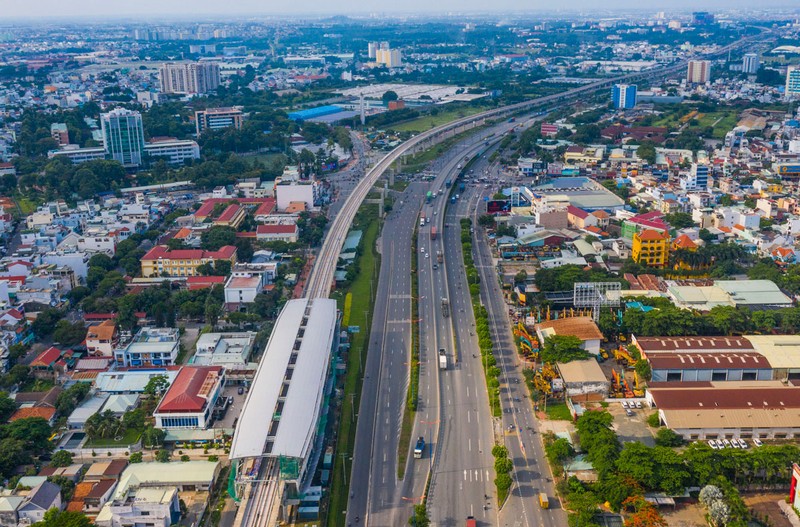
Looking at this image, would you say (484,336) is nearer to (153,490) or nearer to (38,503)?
(153,490)

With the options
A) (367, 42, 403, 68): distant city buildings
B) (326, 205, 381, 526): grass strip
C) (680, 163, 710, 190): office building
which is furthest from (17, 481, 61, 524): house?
(367, 42, 403, 68): distant city buildings

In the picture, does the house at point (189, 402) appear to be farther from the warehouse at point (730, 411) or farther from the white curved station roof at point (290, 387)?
the warehouse at point (730, 411)

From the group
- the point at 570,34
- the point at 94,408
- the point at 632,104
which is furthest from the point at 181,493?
the point at 570,34

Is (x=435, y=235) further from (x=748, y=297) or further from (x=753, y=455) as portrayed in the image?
(x=753, y=455)

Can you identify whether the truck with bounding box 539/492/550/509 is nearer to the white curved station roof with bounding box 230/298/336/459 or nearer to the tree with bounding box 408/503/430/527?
the tree with bounding box 408/503/430/527

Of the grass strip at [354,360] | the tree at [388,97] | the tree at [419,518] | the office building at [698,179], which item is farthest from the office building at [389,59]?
the tree at [419,518]

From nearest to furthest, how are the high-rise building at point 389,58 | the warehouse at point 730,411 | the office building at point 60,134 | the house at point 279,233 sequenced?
1. the warehouse at point 730,411
2. the house at point 279,233
3. the office building at point 60,134
4. the high-rise building at point 389,58
